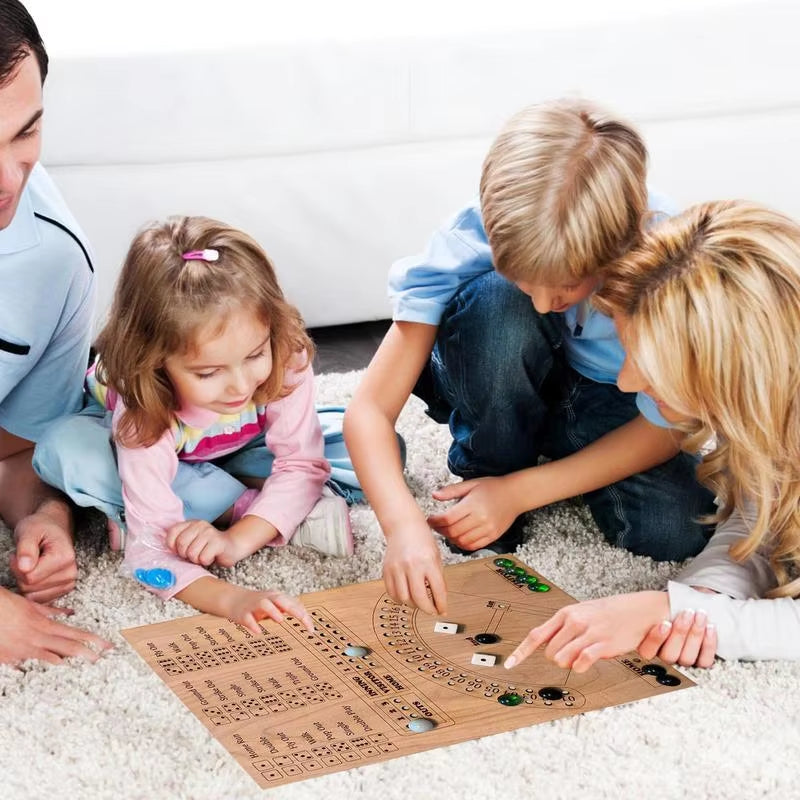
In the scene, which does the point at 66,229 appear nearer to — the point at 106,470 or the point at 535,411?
the point at 106,470

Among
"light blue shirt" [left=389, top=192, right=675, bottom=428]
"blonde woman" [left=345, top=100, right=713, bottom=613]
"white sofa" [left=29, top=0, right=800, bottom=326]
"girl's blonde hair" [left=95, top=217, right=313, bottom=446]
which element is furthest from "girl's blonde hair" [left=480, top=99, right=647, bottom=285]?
"white sofa" [left=29, top=0, right=800, bottom=326]

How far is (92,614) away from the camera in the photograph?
46.8 inches

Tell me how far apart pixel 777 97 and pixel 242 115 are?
0.82m

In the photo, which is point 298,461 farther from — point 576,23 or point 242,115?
point 576,23

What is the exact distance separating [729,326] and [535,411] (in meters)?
0.32

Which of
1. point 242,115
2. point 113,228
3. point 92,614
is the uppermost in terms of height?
point 242,115

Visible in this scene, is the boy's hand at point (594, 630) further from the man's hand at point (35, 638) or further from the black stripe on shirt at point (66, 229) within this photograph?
the black stripe on shirt at point (66, 229)

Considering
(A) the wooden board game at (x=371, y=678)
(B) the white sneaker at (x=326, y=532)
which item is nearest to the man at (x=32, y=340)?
(A) the wooden board game at (x=371, y=678)

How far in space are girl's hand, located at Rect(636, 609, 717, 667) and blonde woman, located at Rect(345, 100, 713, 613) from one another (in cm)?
19

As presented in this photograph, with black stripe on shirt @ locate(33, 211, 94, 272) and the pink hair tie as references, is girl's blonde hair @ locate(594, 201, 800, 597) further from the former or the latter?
black stripe on shirt @ locate(33, 211, 94, 272)

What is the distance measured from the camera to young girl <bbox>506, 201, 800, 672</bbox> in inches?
40.3

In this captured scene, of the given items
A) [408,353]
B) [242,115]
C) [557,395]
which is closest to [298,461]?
[408,353]

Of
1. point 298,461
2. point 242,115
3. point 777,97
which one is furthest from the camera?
point 777,97

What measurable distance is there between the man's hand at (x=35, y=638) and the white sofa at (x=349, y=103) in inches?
29.7
